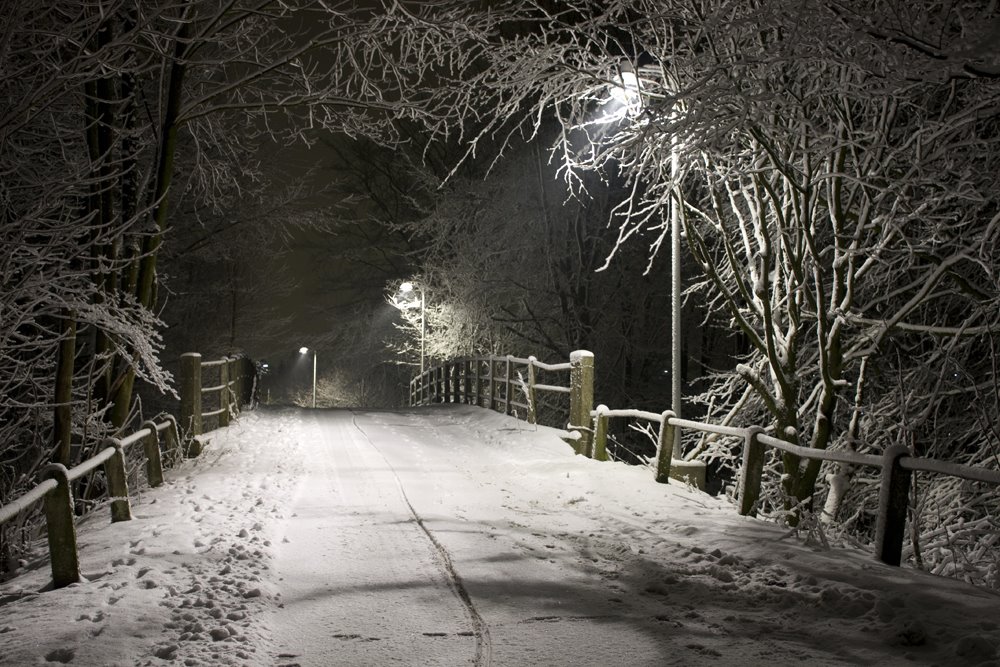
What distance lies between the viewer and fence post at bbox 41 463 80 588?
5148 mm

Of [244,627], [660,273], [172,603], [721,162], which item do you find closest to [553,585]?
[244,627]

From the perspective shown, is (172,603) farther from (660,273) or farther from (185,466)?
(660,273)

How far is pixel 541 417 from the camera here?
25.8m

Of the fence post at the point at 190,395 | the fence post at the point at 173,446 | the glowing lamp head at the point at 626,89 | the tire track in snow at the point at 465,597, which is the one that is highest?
the glowing lamp head at the point at 626,89

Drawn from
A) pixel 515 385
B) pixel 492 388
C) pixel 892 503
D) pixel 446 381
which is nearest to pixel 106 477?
pixel 892 503

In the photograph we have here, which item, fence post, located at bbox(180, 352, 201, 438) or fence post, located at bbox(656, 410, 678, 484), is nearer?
fence post, located at bbox(656, 410, 678, 484)

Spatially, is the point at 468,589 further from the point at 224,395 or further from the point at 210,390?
the point at 224,395

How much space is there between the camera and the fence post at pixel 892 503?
553cm

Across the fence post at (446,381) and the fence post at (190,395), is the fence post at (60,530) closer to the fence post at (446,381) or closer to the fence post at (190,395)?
the fence post at (190,395)

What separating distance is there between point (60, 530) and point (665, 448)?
6525 millimetres

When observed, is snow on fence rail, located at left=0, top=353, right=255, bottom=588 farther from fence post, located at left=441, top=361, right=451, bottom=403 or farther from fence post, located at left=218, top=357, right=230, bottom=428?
fence post, located at left=441, top=361, right=451, bottom=403

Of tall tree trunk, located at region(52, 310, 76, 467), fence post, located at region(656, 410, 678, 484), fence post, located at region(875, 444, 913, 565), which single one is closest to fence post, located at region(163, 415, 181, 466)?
tall tree trunk, located at region(52, 310, 76, 467)

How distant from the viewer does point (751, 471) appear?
25.5 feet

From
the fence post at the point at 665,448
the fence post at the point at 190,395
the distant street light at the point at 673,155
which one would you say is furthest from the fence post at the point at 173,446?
the distant street light at the point at 673,155
